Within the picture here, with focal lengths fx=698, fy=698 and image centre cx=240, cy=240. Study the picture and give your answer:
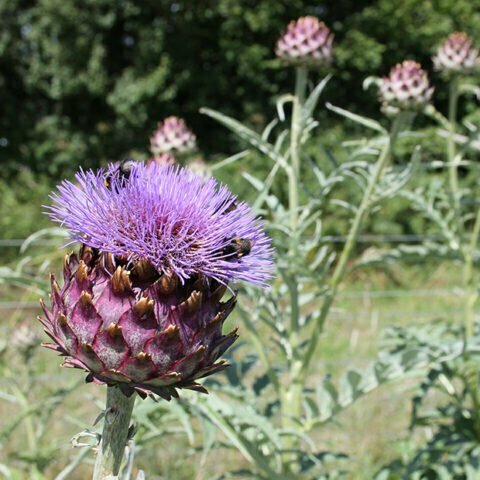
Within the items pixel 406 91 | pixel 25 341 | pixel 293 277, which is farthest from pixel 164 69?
pixel 293 277

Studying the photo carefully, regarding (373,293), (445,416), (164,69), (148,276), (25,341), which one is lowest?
(148,276)

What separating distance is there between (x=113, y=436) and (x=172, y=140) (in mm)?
1134

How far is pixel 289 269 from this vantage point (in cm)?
129

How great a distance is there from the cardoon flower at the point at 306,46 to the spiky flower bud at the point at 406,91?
0.17 meters

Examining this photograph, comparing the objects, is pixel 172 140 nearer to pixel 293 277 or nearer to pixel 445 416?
pixel 293 277

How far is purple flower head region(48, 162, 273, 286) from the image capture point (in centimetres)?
75

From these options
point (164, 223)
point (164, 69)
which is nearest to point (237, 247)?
point (164, 223)

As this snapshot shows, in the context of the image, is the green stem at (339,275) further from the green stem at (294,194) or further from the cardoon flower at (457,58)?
the cardoon flower at (457,58)

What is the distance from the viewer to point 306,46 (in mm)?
1575

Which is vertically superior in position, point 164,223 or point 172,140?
point 172,140

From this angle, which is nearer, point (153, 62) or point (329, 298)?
point (329, 298)

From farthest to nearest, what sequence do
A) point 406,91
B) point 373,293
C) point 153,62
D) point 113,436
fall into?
1. point 153,62
2. point 373,293
3. point 406,91
4. point 113,436

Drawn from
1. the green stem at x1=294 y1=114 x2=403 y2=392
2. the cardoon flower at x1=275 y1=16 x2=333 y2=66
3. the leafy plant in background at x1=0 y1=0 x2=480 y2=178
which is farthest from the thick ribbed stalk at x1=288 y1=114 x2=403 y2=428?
the leafy plant in background at x1=0 y1=0 x2=480 y2=178

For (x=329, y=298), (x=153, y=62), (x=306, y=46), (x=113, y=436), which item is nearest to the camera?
(x=113, y=436)
